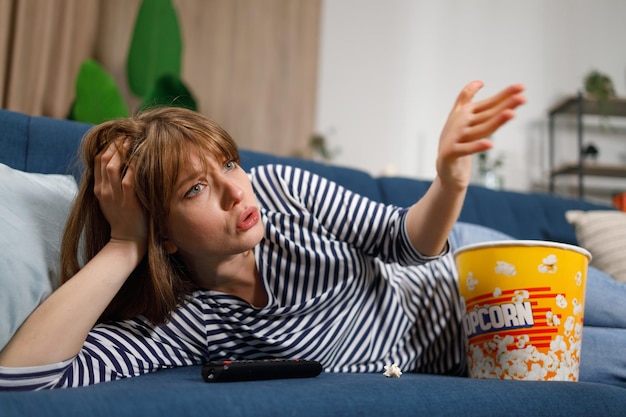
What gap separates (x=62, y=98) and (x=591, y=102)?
9.41 feet

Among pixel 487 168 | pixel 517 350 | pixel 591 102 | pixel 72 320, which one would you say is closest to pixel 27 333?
pixel 72 320

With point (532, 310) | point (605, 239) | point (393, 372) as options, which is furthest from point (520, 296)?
point (605, 239)

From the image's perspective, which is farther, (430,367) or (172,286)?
(430,367)

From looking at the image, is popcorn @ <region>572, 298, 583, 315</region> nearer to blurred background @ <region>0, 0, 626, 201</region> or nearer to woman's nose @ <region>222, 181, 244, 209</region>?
woman's nose @ <region>222, 181, 244, 209</region>

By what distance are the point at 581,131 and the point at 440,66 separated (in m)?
0.91

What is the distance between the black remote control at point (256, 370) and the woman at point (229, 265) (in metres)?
0.17

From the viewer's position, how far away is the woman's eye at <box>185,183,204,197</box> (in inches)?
35.3

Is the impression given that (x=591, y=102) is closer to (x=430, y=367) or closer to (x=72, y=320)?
(x=430, y=367)

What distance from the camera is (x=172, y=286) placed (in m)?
0.99

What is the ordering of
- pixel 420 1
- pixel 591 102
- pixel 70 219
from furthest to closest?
pixel 420 1
pixel 591 102
pixel 70 219

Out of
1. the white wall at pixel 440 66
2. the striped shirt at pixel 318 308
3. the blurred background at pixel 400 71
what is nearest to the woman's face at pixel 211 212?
the striped shirt at pixel 318 308

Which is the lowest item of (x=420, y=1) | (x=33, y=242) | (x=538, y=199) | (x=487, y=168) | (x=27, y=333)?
(x=27, y=333)

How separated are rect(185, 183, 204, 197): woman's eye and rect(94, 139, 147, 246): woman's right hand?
0.08 meters

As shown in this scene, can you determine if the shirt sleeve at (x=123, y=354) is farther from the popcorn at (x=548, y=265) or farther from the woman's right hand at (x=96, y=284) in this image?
the popcorn at (x=548, y=265)
